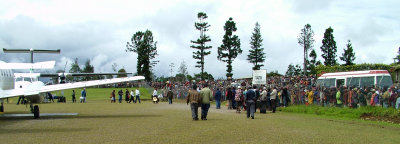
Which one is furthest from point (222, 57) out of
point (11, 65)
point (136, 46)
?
point (11, 65)

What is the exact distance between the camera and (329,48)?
2188 inches

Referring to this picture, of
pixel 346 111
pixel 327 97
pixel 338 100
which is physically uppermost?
pixel 327 97

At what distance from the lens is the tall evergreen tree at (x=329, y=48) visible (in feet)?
182

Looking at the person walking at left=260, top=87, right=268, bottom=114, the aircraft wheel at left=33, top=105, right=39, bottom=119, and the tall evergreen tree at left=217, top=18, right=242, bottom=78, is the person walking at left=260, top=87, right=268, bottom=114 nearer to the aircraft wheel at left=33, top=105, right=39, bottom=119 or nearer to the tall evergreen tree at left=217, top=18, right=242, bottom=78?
the aircraft wheel at left=33, top=105, right=39, bottom=119

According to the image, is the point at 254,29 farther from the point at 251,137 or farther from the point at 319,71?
the point at 251,137

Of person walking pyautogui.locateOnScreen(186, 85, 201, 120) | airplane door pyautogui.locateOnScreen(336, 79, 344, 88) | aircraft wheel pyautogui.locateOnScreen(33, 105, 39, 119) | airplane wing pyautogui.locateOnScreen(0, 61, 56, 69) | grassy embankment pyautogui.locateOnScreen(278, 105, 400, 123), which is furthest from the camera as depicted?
airplane door pyautogui.locateOnScreen(336, 79, 344, 88)

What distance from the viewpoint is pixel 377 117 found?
17.3m

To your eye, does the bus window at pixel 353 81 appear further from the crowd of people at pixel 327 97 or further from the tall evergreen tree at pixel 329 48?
the tall evergreen tree at pixel 329 48

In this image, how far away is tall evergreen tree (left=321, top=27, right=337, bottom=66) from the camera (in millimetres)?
55438

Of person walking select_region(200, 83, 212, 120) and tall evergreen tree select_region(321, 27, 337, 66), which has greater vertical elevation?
tall evergreen tree select_region(321, 27, 337, 66)

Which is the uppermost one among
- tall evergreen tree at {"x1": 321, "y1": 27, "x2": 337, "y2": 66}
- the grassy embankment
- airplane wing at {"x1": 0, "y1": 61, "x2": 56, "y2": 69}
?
tall evergreen tree at {"x1": 321, "y1": 27, "x2": 337, "y2": 66}

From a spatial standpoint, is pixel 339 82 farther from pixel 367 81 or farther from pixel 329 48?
pixel 329 48

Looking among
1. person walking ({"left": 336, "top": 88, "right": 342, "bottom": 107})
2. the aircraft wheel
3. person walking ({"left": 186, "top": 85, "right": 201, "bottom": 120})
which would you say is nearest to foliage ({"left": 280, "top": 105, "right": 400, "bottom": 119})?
person walking ({"left": 336, "top": 88, "right": 342, "bottom": 107})

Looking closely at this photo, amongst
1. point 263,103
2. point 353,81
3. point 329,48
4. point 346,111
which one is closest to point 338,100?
point 346,111
